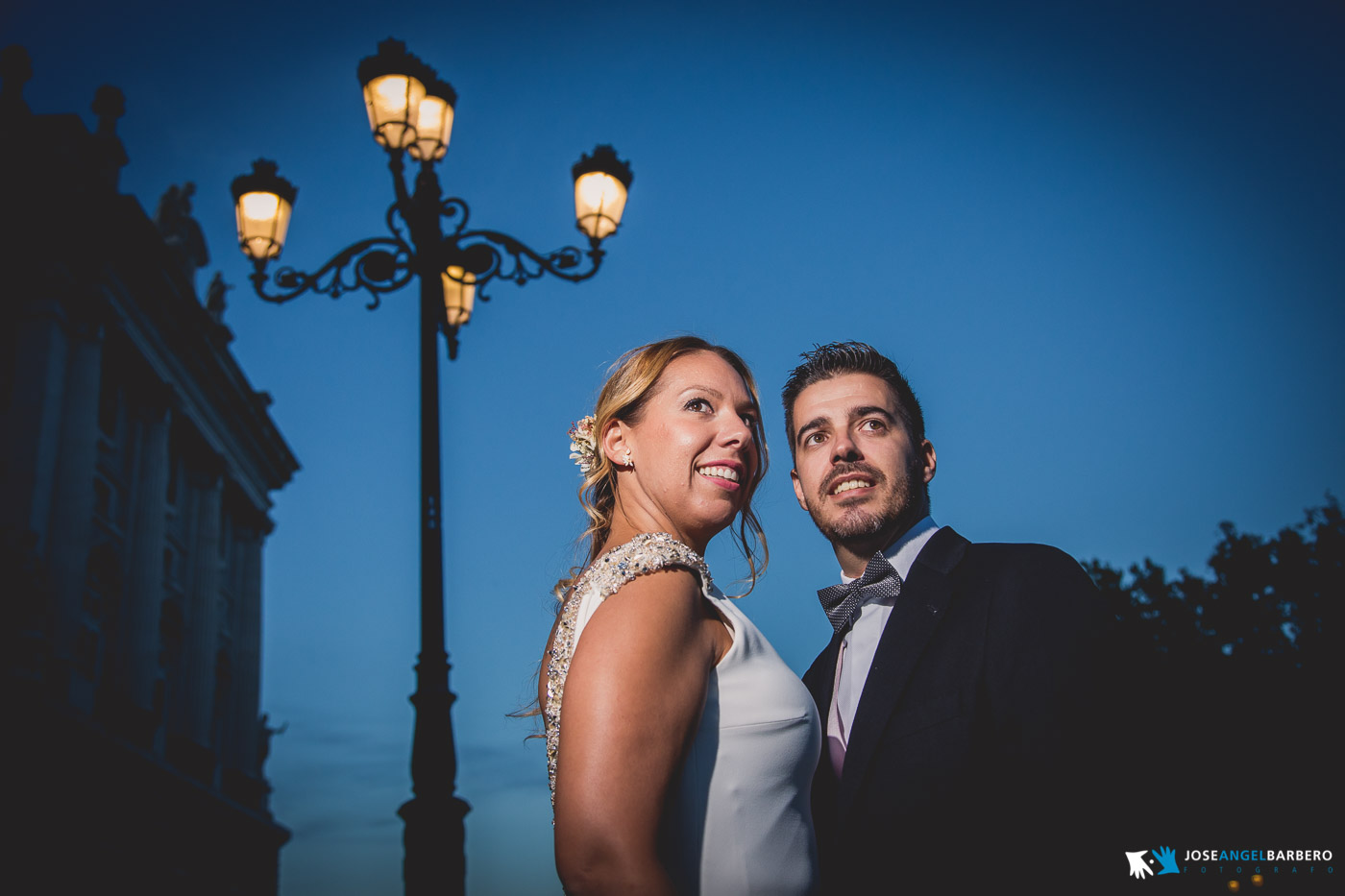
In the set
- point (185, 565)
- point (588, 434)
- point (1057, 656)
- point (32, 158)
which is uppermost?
point (32, 158)

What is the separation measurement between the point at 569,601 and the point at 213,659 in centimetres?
4077

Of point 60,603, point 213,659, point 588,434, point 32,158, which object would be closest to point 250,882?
point 213,659

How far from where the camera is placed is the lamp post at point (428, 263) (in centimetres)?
554

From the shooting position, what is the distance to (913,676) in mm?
3430

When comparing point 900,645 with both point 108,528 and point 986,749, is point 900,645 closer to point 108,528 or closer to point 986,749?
point 986,749

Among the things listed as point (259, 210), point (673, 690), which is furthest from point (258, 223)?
point (673, 690)

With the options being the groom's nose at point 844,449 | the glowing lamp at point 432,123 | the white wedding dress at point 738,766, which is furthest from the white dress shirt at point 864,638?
the glowing lamp at point 432,123

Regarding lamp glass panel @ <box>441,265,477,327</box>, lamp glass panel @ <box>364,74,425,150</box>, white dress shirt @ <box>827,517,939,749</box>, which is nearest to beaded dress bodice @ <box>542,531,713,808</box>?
white dress shirt @ <box>827,517,939,749</box>

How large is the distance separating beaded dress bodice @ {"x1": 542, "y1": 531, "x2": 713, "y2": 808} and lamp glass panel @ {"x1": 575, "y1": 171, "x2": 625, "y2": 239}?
6.25m

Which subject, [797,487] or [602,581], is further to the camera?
[797,487]

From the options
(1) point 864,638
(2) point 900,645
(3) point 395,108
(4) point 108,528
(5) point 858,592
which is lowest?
(2) point 900,645

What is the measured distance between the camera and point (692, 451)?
10.7 ft

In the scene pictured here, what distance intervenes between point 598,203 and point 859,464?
5.25 meters

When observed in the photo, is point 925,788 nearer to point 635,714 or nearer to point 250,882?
point 635,714
